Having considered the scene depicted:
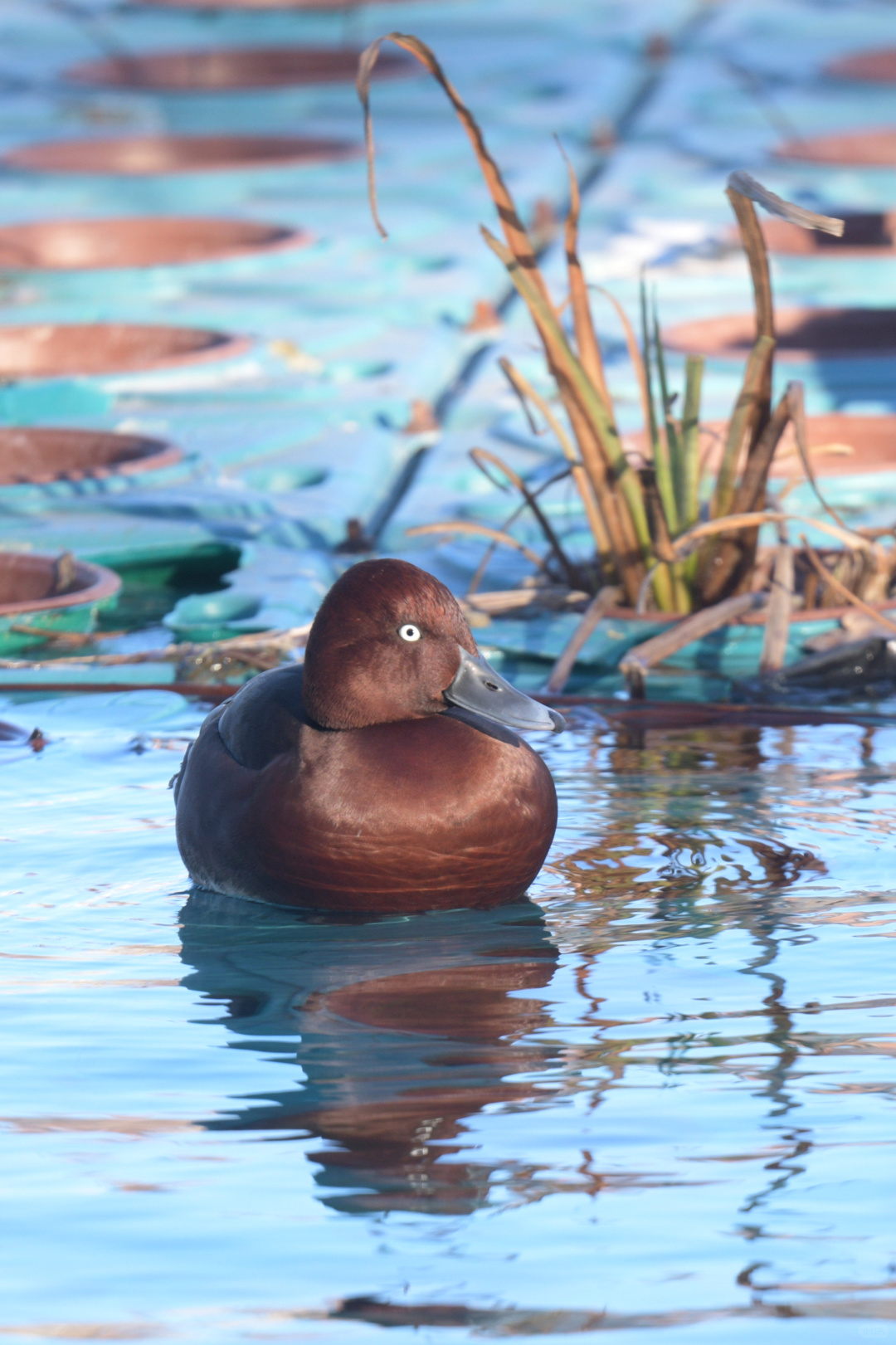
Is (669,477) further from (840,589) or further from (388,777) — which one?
(388,777)

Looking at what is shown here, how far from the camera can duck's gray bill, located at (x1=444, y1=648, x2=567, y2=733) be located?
246 cm

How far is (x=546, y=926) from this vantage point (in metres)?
2.51

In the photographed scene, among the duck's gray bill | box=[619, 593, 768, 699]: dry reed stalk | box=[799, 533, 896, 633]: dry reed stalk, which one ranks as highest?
the duck's gray bill

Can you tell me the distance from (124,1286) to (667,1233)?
44 centimetres

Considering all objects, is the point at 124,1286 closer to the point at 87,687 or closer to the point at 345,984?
the point at 345,984

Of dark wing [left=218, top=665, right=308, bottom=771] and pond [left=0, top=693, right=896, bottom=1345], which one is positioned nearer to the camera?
pond [left=0, top=693, right=896, bottom=1345]

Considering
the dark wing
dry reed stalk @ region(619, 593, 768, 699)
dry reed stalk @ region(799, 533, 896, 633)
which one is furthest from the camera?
dry reed stalk @ region(619, 593, 768, 699)

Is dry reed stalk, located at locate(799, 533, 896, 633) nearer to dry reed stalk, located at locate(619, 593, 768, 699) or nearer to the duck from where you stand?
dry reed stalk, located at locate(619, 593, 768, 699)

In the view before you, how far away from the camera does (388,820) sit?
94.3 inches

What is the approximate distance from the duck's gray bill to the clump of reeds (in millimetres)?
901

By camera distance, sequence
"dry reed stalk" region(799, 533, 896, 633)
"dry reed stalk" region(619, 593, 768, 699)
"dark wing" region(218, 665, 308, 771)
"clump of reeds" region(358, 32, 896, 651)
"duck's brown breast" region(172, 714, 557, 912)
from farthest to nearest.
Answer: "dry reed stalk" region(619, 593, 768, 699)
"clump of reeds" region(358, 32, 896, 651)
"dry reed stalk" region(799, 533, 896, 633)
"dark wing" region(218, 665, 308, 771)
"duck's brown breast" region(172, 714, 557, 912)

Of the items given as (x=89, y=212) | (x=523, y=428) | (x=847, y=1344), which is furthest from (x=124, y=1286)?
(x=89, y=212)

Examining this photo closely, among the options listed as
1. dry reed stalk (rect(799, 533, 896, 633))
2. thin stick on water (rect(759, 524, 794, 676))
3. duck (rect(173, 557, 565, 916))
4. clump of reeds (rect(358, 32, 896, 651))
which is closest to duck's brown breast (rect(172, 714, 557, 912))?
duck (rect(173, 557, 565, 916))

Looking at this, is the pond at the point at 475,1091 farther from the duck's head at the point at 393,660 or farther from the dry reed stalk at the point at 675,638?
the dry reed stalk at the point at 675,638
